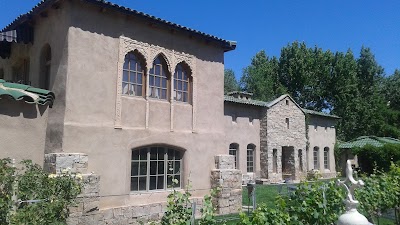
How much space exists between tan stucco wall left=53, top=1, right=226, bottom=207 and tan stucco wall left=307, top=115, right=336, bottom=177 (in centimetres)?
1647

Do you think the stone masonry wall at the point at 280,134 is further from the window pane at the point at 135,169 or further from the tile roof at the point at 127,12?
the window pane at the point at 135,169

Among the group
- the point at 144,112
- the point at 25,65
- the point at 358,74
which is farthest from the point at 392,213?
the point at 358,74

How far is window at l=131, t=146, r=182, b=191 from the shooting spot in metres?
10.0

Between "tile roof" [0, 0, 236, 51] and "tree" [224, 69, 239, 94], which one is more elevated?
"tree" [224, 69, 239, 94]

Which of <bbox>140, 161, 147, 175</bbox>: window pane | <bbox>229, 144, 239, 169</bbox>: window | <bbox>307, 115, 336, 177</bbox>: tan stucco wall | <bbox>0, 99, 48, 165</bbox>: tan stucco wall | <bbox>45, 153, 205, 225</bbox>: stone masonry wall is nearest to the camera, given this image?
<bbox>0, 99, 48, 165</bbox>: tan stucco wall

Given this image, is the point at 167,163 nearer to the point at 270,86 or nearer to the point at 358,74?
the point at 270,86

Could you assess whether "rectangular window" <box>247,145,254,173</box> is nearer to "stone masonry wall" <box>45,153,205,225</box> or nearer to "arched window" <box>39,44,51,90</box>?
"stone masonry wall" <box>45,153,205,225</box>

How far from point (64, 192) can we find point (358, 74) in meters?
40.3

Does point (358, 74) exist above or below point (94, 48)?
above

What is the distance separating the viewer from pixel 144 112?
400 inches

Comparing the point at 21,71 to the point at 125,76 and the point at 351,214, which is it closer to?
the point at 125,76

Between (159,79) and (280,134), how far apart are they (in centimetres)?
1386

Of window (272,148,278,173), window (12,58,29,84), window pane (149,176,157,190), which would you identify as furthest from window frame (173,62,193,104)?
window (272,148,278,173)

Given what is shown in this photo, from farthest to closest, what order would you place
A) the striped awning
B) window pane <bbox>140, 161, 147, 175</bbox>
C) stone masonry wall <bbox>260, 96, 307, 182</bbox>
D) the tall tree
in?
the tall tree, stone masonry wall <bbox>260, 96, 307, 182</bbox>, window pane <bbox>140, 161, 147, 175</bbox>, the striped awning
